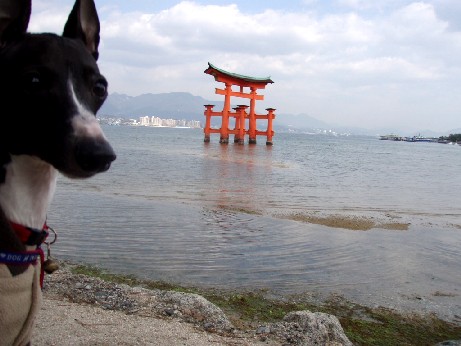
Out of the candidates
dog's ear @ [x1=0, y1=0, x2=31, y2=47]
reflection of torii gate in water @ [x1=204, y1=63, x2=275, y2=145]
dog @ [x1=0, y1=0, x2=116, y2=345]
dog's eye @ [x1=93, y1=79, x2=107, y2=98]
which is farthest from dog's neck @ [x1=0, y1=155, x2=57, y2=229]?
reflection of torii gate in water @ [x1=204, y1=63, x2=275, y2=145]

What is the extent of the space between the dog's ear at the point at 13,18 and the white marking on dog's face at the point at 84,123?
30cm

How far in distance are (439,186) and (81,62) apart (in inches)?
825

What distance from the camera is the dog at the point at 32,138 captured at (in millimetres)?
1613

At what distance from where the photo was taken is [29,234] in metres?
1.80

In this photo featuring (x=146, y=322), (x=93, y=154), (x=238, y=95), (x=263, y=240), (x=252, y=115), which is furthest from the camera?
(x=252, y=115)

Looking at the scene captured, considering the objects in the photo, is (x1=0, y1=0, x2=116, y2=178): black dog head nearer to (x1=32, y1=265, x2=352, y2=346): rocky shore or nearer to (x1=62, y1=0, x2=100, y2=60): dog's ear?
(x1=62, y1=0, x2=100, y2=60): dog's ear

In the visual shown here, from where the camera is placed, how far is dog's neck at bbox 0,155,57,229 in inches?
66.6

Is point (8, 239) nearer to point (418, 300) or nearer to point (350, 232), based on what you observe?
point (418, 300)

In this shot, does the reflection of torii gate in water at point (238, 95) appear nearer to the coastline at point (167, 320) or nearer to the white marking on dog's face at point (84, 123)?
the coastline at point (167, 320)

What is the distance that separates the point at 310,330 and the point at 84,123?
3.18 m

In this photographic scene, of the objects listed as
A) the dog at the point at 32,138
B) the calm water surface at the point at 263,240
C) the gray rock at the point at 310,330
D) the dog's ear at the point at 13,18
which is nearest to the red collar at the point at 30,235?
the dog at the point at 32,138

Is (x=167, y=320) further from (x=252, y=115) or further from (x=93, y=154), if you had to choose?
(x=252, y=115)

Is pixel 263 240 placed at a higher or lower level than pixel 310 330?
lower

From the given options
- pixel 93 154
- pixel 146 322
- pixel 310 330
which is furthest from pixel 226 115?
pixel 93 154
